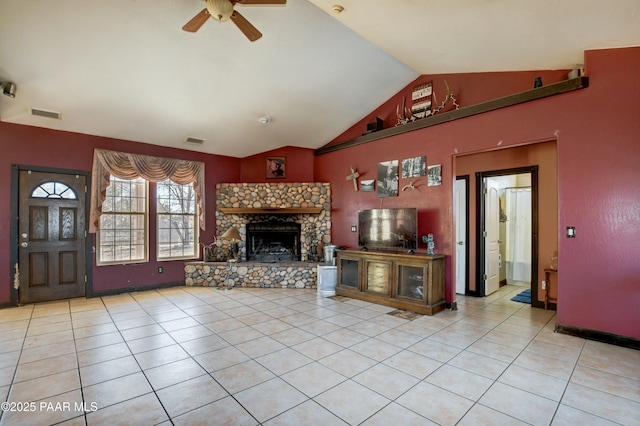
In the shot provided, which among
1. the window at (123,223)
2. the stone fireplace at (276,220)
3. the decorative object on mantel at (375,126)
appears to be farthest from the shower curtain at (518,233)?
the window at (123,223)

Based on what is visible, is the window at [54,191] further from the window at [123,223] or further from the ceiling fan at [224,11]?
the ceiling fan at [224,11]

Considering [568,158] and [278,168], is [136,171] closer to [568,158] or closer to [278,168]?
[278,168]

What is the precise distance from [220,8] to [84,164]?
14.0 feet

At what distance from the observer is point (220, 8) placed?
2549 millimetres

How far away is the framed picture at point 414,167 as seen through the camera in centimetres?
482

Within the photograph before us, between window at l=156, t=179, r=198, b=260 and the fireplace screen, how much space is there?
3.94 ft

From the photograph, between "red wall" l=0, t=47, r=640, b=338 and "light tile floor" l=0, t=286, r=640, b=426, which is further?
"red wall" l=0, t=47, r=640, b=338

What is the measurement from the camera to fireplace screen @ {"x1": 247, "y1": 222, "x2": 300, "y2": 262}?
21.8ft

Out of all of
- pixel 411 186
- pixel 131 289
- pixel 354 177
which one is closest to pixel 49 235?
pixel 131 289

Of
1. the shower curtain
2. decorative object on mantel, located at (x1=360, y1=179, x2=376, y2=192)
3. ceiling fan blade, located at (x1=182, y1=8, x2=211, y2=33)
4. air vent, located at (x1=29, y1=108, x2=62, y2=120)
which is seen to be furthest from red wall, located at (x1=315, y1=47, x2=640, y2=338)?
air vent, located at (x1=29, y1=108, x2=62, y2=120)

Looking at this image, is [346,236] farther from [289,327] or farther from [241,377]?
[241,377]

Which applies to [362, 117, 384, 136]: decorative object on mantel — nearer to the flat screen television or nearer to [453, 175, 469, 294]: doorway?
the flat screen television

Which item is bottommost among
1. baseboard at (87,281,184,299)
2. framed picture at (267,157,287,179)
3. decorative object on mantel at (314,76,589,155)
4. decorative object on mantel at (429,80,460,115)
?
baseboard at (87,281,184,299)

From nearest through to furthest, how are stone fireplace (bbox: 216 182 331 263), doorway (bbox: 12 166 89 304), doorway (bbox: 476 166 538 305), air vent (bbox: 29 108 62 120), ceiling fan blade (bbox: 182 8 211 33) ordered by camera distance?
1. ceiling fan blade (bbox: 182 8 211 33)
2. air vent (bbox: 29 108 62 120)
3. doorway (bbox: 12 166 89 304)
4. doorway (bbox: 476 166 538 305)
5. stone fireplace (bbox: 216 182 331 263)
